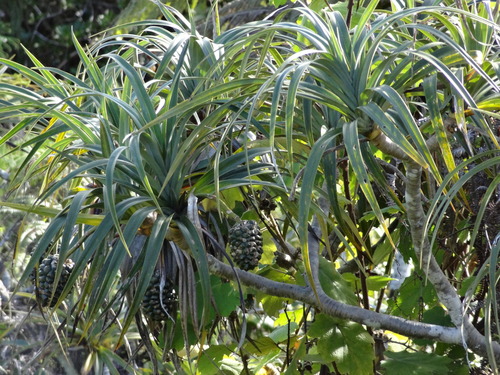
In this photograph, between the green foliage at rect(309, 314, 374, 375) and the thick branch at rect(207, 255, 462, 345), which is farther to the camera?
the green foliage at rect(309, 314, 374, 375)

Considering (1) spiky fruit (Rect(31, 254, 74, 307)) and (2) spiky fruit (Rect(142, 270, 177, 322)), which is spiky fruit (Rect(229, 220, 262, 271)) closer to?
(2) spiky fruit (Rect(142, 270, 177, 322))

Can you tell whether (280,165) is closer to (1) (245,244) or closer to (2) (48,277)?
(1) (245,244)

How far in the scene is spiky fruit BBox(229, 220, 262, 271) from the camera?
1533mm

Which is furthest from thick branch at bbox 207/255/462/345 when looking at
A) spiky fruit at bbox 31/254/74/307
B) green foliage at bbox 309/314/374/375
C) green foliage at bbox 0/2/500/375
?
spiky fruit at bbox 31/254/74/307

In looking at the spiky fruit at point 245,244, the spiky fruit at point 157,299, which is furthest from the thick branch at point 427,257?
the spiky fruit at point 157,299

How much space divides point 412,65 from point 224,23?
91.9 inches

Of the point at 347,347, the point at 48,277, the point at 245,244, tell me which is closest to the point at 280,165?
the point at 245,244

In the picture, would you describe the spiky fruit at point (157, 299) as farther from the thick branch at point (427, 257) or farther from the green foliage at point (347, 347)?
the thick branch at point (427, 257)

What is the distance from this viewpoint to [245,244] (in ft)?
5.03

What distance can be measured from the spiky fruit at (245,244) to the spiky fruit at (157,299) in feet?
0.56

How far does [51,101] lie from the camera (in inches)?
70.5

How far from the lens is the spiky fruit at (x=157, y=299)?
1574 millimetres

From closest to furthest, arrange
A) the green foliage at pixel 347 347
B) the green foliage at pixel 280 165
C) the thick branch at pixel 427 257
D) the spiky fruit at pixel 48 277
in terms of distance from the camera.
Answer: the green foliage at pixel 280 165 → the thick branch at pixel 427 257 → the spiky fruit at pixel 48 277 → the green foliage at pixel 347 347

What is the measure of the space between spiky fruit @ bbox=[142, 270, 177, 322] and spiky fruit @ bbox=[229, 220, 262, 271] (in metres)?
0.17
